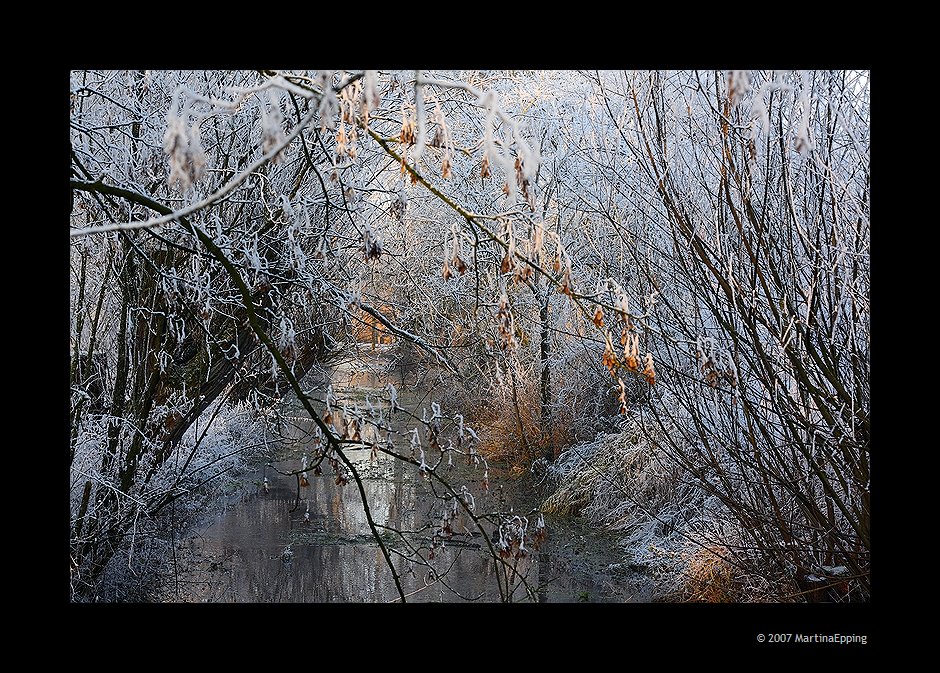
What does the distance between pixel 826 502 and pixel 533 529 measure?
1.12m

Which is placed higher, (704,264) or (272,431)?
(704,264)

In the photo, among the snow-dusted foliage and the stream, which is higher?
the snow-dusted foliage

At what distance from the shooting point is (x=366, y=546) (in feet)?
10.0

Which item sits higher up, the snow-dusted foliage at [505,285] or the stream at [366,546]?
the snow-dusted foliage at [505,285]

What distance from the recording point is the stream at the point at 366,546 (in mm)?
2920

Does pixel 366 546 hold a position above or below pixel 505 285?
below

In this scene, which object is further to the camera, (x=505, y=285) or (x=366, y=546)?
(x=366, y=546)

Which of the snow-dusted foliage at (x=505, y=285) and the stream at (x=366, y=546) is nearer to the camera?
the snow-dusted foliage at (x=505, y=285)

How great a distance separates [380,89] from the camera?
2709 millimetres

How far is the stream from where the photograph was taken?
Result: 2.92 meters

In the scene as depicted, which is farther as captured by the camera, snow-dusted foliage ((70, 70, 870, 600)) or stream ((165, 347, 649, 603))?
stream ((165, 347, 649, 603))
